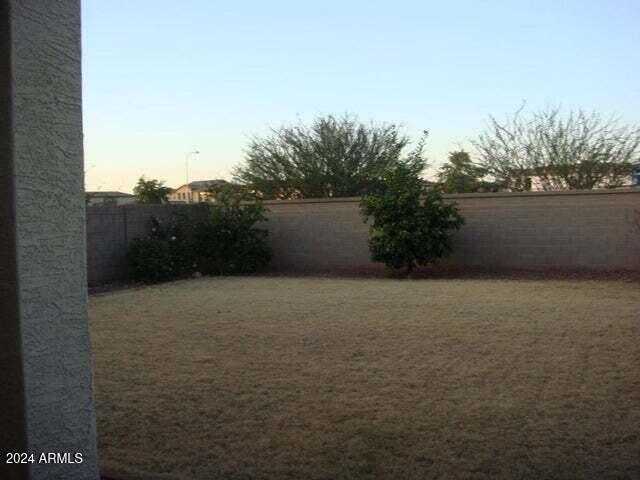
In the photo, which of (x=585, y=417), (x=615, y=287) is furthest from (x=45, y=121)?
(x=615, y=287)

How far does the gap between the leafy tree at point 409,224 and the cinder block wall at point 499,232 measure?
996 millimetres

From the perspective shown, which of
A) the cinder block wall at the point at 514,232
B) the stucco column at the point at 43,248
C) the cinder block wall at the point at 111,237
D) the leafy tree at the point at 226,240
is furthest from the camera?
the leafy tree at the point at 226,240

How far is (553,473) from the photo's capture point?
17.3ft

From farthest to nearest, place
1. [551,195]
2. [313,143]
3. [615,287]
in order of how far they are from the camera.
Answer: [313,143]
[551,195]
[615,287]

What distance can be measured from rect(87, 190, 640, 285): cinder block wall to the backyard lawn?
4.41 m

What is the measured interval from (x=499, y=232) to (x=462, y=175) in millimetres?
10300

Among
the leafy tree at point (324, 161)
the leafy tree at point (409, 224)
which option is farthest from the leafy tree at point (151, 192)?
the leafy tree at point (409, 224)

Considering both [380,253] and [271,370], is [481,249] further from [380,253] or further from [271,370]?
[271,370]

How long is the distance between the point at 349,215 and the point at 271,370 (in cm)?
1281

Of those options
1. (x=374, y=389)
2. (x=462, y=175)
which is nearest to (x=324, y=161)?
(x=462, y=175)

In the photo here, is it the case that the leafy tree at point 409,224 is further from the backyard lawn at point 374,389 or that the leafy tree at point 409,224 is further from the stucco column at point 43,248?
the stucco column at point 43,248

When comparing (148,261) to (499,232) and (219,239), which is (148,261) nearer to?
(219,239)

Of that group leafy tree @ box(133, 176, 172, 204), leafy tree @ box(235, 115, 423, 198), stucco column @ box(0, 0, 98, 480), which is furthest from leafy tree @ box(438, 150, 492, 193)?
stucco column @ box(0, 0, 98, 480)

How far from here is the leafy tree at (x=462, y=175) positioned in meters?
28.4
